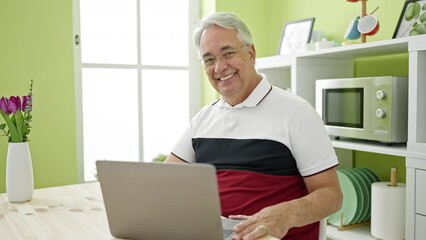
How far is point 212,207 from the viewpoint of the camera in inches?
35.3

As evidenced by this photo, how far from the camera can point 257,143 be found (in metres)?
1.43

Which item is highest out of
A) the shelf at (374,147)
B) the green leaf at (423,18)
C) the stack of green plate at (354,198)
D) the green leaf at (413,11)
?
the green leaf at (413,11)

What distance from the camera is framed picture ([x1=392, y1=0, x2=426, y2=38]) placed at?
2012 millimetres

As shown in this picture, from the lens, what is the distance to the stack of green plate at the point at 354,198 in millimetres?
2273

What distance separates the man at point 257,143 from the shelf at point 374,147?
2.34 feet

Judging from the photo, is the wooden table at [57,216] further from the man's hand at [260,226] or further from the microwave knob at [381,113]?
the microwave knob at [381,113]

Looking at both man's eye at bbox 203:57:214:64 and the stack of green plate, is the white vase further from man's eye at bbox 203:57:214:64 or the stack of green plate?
the stack of green plate

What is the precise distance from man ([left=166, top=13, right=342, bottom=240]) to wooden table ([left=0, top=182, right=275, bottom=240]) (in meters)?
0.39

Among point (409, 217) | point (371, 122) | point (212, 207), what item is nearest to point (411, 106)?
point (371, 122)

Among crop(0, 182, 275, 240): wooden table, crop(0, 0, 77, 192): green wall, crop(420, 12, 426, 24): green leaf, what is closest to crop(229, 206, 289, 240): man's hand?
crop(0, 182, 275, 240): wooden table

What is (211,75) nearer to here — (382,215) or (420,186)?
(420,186)

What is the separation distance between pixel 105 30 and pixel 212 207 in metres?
2.49

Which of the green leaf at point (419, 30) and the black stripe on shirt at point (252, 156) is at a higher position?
the green leaf at point (419, 30)

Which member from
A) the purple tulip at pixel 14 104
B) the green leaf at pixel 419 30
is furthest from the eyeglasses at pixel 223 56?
the green leaf at pixel 419 30
